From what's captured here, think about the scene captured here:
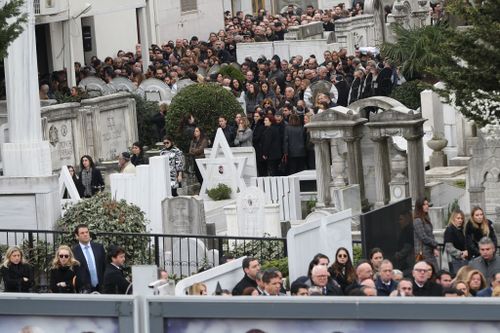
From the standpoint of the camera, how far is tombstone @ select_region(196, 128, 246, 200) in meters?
30.3

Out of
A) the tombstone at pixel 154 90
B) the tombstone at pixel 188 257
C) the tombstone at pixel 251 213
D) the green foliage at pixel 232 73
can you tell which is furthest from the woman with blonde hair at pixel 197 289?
the green foliage at pixel 232 73

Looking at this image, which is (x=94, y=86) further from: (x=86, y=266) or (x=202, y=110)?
(x=86, y=266)

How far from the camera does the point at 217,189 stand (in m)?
30.4

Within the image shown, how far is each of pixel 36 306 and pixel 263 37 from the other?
133ft

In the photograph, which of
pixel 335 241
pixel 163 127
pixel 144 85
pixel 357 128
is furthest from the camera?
pixel 144 85

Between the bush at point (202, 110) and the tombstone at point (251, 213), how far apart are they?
23.2 ft

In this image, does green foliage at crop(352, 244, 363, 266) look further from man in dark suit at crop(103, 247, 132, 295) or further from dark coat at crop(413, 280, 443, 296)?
dark coat at crop(413, 280, 443, 296)

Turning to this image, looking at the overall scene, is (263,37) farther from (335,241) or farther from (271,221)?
(335,241)

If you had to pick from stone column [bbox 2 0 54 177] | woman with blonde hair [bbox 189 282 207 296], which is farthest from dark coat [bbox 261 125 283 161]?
woman with blonde hair [bbox 189 282 207 296]

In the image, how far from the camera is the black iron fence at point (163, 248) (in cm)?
2302

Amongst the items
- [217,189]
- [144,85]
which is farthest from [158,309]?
[144,85]

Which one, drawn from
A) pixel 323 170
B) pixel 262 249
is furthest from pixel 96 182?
pixel 262 249

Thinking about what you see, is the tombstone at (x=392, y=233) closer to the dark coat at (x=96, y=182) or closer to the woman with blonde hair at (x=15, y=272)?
the woman with blonde hair at (x=15, y=272)

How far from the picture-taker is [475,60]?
23.2 metres
